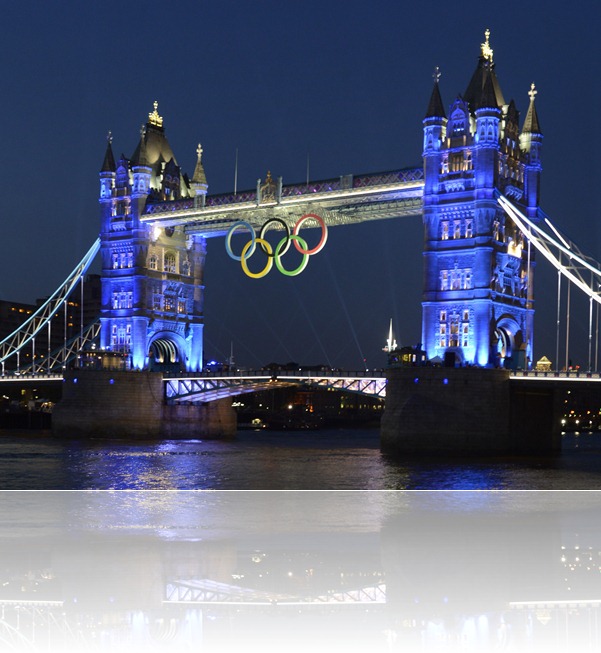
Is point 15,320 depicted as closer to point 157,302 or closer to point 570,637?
point 157,302

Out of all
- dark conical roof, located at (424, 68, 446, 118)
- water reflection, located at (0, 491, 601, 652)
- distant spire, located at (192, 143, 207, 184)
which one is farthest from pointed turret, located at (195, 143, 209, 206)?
water reflection, located at (0, 491, 601, 652)

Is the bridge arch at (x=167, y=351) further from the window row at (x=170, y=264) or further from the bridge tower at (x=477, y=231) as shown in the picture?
the bridge tower at (x=477, y=231)

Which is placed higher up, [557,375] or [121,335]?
[121,335]

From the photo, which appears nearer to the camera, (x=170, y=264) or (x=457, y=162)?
(x=457, y=162)

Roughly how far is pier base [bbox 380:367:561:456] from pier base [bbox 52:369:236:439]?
24184mm

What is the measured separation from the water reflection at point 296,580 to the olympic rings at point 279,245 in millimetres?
48384

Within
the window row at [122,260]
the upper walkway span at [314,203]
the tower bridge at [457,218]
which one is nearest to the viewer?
the tower bridge at [457,218]

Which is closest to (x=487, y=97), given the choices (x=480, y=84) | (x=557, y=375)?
(x=480, y=84)

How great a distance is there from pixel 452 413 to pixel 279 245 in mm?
21605

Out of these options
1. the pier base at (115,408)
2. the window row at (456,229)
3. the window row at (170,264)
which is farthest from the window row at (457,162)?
the window row at (170,264)

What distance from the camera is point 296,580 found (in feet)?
47.0

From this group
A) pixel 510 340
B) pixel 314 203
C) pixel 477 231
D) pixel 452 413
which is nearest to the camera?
→ pixel 452 413

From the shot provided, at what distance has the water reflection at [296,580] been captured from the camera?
11.3 meters

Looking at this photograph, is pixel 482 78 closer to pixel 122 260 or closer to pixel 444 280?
pixel 444 280
